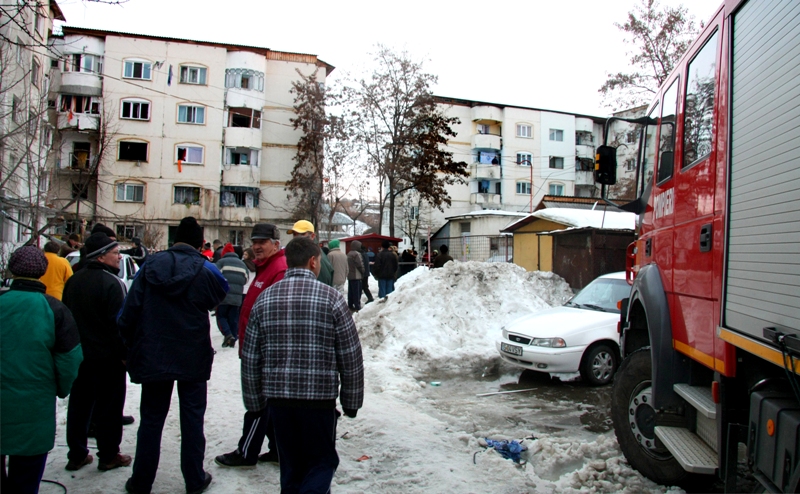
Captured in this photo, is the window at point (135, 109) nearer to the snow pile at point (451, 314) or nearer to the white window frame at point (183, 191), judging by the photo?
the white window frame at point (183, 191)

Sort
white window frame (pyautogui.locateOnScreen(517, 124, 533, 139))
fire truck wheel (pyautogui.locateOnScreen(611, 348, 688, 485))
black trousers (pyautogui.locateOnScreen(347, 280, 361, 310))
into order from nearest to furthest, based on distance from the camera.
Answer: fire truck wheel (pyautogui.locateOnScreen(611, 348, 688, 485)), black trousers (pyautogui.locateOnScreen(347, 280, 361, 310)), white window frame (pyautogui.locateOnScreen(517, 124, 533, 139))

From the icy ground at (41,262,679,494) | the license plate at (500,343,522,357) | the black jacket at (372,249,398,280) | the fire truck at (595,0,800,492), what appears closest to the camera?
the fire truck at (595,0,800,492)

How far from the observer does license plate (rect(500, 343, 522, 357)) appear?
8297mm

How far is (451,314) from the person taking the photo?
36.6 feet

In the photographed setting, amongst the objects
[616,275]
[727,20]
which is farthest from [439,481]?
[616,275]

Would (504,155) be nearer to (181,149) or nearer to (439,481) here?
(181,149)

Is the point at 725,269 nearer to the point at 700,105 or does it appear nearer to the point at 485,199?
the point at 700,105

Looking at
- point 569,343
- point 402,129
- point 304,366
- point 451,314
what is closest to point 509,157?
point 402,129

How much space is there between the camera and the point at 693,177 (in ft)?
12.7

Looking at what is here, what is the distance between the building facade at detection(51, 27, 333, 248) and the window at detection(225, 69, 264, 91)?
0.07 meters

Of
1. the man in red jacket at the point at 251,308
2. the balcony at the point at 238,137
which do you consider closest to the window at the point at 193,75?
the balcony at the point at 238,137

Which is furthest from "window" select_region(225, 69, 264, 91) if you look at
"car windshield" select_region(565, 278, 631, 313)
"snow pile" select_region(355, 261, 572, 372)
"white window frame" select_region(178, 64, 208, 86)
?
Result: "car windshield" select_region(565, 278, 631, 313)

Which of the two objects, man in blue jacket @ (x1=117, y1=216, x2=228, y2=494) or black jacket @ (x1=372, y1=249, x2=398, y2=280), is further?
black jacket @ (x1=372, y1=249, x2=398, y2=280)

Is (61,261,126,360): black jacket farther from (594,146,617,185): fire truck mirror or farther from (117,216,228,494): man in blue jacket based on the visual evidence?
(594,146,617,185): fire truck mirror
